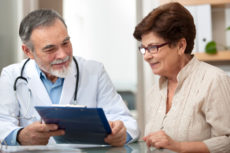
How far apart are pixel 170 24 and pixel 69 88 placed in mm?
609

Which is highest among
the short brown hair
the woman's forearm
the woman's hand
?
the short brown hair

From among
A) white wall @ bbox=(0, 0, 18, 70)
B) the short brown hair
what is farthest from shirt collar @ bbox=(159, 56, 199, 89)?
white wall @ bbox=(0, 0, 18, 70)

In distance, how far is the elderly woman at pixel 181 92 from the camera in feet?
4.70

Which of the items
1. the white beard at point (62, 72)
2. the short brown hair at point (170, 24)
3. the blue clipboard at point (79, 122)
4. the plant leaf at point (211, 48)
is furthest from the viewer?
the plant leaf at point (211, 48)

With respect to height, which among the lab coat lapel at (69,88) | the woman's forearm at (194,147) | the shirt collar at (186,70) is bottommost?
the woman's forearm at (194,147)

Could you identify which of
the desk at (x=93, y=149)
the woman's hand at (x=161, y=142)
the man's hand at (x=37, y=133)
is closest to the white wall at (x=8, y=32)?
the man's hand at (x=37, y=133)

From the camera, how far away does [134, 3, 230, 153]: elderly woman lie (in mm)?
1432

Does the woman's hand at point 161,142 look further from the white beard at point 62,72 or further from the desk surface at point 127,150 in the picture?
the white beard at point 62,72

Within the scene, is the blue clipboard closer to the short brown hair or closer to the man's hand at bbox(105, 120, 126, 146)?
the man's hand at bbox(105, 120, 126, 146)

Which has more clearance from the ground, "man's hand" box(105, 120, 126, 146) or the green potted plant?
the green potted plant

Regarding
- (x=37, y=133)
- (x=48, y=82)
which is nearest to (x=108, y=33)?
(x=48, y=82)

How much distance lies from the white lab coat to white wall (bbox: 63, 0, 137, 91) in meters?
2.71

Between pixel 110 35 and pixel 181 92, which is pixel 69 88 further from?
pixel 110 35

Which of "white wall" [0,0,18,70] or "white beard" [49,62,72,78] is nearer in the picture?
"white beard" [49,62,72,78]
